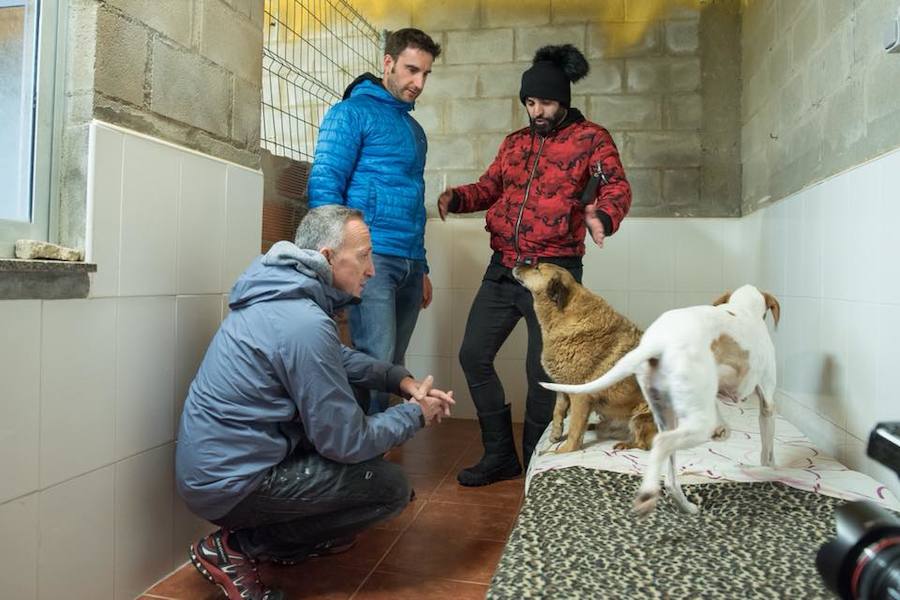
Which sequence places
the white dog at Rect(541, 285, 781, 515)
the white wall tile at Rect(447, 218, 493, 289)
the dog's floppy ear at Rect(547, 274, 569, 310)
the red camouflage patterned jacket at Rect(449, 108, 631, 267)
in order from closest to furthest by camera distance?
the white dog at Rect(541, 285, 781, 515) → the dog's floppy ear at Rect(547, 274, 569, 310) → the red camouflage patterned jacket at Rect(449, 108, 631, 267) → the white wall tile at Rect(447, 218, 493, 289)

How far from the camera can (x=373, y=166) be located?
95.1 inches

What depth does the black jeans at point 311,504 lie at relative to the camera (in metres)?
1.59

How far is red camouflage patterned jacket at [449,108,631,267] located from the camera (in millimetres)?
2525

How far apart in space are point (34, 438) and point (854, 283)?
7.16 feet

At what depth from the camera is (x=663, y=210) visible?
11.6 ft

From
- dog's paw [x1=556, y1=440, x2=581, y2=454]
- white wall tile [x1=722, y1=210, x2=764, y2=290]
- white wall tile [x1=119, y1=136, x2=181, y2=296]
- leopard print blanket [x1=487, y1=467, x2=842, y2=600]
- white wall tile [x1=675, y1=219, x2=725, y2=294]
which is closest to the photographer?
leopard print blanket [x1=487, y1=467, x2=842, y2=600]

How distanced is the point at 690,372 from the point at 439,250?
8.23 ft

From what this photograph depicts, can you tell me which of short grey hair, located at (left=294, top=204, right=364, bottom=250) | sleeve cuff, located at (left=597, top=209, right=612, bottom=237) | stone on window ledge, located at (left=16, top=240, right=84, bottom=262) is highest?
sleeve cuff, located at (left=597, top=209, right=612, bottom=237)

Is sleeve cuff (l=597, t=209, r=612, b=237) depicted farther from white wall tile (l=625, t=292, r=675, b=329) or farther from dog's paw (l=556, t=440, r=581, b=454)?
white wall tile (l=625, t=292, r=675, b=329)

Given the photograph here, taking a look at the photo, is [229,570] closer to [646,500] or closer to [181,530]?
[181,530]

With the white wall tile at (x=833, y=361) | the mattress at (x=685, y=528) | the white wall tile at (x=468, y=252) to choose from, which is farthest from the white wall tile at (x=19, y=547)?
the white wall tile at (x=468, y=252)

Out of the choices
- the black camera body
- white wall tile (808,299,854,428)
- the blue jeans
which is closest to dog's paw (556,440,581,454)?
the blue jeans

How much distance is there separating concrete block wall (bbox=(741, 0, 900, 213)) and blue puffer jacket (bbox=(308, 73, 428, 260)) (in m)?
1.47

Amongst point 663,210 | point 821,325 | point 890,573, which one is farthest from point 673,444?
point 663,210
